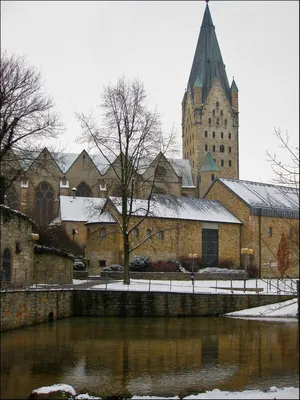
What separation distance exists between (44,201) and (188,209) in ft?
86.5

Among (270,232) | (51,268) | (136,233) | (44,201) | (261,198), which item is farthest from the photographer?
(44,201)

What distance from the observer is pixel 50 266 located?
1258 inches

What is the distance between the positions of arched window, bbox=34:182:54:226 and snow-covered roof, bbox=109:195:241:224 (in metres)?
23.3

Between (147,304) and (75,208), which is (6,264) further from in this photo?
(75,208)

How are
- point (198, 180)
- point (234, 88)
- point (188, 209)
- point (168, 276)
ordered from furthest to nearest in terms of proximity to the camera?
1. point (234, 88)
2. point (198, 180)
3. point (188, 209)
4. point (168, 276)

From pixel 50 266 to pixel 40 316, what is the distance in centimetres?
643

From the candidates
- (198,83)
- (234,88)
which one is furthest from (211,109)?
(234,88)

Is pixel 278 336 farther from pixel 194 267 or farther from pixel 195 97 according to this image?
pixel 195 97

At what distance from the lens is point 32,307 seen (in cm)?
2481

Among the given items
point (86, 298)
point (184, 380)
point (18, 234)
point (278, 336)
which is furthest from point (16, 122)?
point (184, 380)

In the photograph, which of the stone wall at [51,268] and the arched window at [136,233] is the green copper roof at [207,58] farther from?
the stone wall at [51,268]

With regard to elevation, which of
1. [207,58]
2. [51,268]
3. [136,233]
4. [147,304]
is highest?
[207,58]

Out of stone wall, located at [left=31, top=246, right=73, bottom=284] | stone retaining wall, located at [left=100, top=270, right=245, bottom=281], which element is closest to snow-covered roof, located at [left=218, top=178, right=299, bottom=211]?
stone retaining wall, located at [left=100, top=270, right=245, bottom=281]

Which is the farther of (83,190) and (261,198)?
(83,190)
